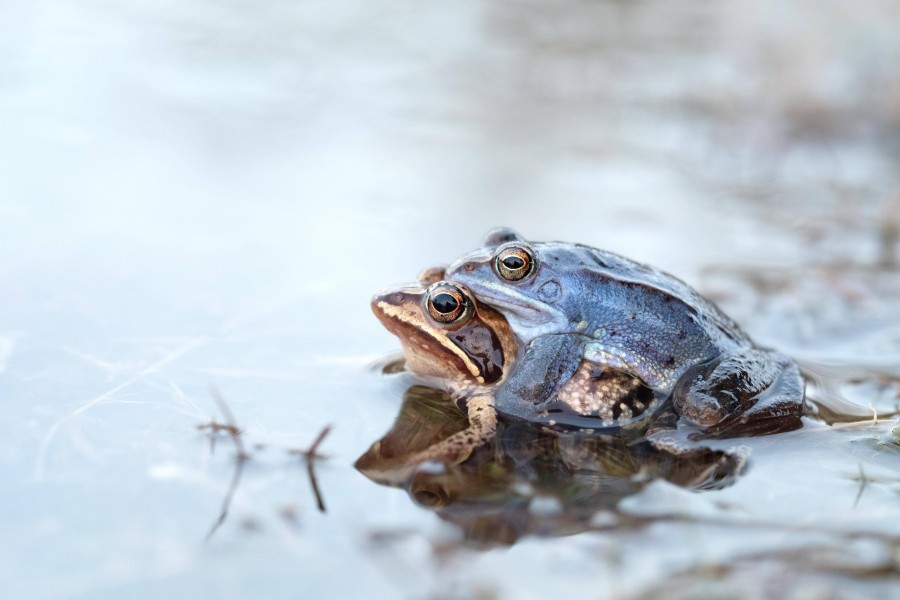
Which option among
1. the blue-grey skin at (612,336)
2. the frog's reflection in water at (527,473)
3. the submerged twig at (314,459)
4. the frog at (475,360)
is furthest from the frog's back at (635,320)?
the submerged twig at (314,459)

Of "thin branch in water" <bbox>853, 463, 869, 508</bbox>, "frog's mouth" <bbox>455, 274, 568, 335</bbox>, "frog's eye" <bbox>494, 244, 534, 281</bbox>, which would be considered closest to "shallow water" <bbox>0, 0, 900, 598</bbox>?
"thin branch in water" <bbox>853, 463, 869, 508</bbox>

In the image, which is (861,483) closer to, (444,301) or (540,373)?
(540,373)

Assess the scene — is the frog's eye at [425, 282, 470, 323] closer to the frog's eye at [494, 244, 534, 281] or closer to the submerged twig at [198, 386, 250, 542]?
the frog's eye at [494, 244, 534, 281]

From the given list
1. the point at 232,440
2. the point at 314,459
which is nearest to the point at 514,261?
the point at 314,459

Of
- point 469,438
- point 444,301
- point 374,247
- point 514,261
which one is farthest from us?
point 374,247

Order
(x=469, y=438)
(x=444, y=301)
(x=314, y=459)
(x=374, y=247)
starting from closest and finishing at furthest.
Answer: (x=314, y=459) < (x=469, y=438) < (x=444, y=301) < (x=374, y=247)

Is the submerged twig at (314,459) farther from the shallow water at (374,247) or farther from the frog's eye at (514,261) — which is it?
the frog's eye at (514,261)

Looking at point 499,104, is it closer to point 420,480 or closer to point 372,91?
point 372,91
